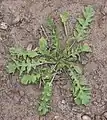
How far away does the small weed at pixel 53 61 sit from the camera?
3594 mm

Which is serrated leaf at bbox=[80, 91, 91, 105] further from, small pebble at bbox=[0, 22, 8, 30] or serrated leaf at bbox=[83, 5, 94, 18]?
small pebble at bbox=[0, 22, 8, 30]

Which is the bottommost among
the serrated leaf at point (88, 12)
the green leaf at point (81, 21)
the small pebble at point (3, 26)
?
the small pebble at point (3, 26)

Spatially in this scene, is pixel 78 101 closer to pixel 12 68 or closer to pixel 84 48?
pixel 84 48

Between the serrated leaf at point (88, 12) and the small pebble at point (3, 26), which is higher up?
the serrated leaf at point (88, 12)

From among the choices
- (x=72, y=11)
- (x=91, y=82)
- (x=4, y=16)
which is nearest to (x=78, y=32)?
(x=72, y=11)

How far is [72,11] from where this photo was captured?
3.84 meters

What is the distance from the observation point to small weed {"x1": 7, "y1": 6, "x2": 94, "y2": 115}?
11.8 ft

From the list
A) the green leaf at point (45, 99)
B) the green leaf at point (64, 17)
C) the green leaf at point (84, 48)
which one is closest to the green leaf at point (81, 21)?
the green leaf at point (64, 17)

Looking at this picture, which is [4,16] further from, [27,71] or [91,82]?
[91,82]

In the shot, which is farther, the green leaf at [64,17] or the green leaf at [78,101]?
the green leaf at [64,17]

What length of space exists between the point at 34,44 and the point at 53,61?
0.28 meters

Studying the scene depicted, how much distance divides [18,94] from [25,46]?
1.67 ft

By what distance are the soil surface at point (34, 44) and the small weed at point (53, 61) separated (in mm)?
74

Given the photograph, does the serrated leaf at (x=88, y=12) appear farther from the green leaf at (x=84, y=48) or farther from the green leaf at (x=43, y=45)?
the green leaf at (x=43, y=45)
